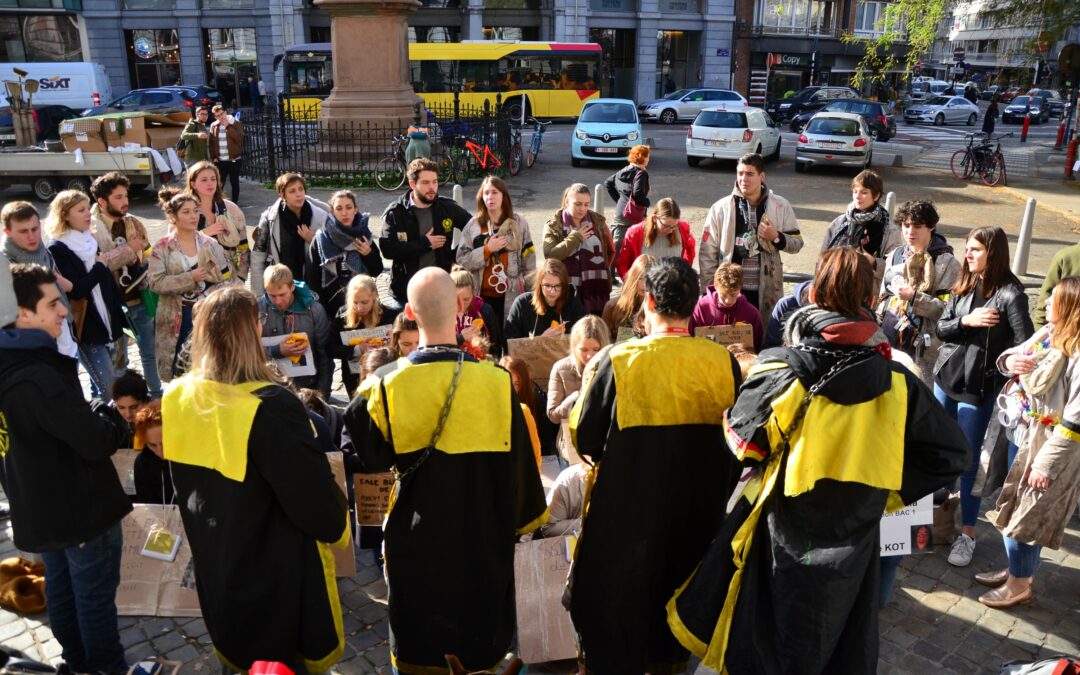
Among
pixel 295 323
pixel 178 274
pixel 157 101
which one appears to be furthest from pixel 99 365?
pixel 157 101

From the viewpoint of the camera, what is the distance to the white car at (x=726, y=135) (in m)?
20.6

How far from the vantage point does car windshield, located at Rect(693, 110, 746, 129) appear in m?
20.9

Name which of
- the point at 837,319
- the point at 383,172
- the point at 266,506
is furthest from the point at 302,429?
the point at 383,172

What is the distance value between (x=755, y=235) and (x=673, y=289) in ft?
11.8

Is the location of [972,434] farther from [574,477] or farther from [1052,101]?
[1052,101]

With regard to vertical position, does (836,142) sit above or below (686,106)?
below

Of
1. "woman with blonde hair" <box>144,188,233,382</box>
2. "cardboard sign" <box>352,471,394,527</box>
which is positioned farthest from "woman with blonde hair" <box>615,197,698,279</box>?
"cardboard sign" <box>352,471,394,527</box>

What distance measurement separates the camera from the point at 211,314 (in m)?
2.88

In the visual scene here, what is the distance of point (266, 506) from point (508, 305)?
13.1 ft

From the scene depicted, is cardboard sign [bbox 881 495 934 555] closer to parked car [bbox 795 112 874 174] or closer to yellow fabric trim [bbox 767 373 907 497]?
yellow fabric trim [bbox 767 373 907 497]

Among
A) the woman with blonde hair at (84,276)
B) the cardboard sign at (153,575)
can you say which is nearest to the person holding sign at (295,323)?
the woman with blonde hair at (84,276)

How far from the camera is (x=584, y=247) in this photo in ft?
22.8

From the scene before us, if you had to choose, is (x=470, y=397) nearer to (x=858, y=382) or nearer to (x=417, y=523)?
(x=417, y=523)

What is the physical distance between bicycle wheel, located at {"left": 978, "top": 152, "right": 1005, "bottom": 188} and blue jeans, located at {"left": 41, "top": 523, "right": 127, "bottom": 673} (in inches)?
802
